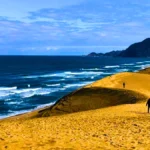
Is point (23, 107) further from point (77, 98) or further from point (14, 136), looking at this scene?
point (14, 136)

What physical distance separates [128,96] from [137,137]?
20213 millimetres

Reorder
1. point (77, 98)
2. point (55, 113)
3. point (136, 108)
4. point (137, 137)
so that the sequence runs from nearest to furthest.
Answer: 1. point (137, 137)
2. point (136, 108)
3. point (55, 113)
4. point (77, 98)

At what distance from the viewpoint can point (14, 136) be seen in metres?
15.6

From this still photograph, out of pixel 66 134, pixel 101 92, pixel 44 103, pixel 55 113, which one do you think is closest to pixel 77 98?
pixel 101 92

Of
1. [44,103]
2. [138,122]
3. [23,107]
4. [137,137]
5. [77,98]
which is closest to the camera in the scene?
[137,137]

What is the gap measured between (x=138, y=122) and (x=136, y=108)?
321 inches

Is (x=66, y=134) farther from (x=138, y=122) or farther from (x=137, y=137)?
(x=138, y=122)

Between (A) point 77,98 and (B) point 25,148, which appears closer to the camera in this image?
(B) point 25,148

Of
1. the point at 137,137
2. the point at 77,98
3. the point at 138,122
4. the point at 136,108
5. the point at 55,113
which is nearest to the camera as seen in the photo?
the point at 137,137

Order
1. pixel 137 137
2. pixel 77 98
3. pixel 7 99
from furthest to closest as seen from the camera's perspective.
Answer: pixel 7 99, pixel 77 98, pixel 137 137

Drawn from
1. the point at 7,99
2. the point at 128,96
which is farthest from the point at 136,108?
the point at 7,99

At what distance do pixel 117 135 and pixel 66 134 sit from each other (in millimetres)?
2372

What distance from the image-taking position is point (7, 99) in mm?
57469

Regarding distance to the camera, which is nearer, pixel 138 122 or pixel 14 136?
pixel 14 136
